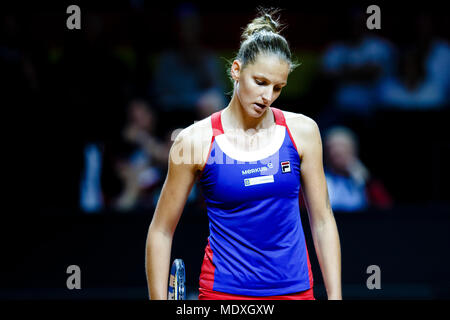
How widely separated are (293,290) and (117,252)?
2.29m

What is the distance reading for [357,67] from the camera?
5328mm

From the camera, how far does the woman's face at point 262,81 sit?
2191mm

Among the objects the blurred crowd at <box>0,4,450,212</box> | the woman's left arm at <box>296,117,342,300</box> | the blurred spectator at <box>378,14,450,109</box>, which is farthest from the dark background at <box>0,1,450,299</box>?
the woman's left arm at <box>296,117,342,300</box>

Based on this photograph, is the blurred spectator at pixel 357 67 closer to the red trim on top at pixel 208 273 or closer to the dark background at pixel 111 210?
the dark background at pixel 111 210

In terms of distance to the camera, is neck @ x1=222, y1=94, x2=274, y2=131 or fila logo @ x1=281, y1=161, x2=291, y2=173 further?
A: neck @ x1=222, y1=94, x2=274, y2=131

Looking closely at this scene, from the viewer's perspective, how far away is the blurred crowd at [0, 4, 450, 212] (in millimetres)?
4566

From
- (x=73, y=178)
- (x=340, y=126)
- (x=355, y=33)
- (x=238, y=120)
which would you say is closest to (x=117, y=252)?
(x=73, y=178)

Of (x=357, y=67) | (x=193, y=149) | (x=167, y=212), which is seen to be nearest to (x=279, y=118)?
(x=193, y=149)

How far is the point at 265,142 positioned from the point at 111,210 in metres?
2.21

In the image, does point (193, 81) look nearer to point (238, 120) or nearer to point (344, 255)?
point (344, 255)

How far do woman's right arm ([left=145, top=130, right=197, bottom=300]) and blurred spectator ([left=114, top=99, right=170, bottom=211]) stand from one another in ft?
7.16

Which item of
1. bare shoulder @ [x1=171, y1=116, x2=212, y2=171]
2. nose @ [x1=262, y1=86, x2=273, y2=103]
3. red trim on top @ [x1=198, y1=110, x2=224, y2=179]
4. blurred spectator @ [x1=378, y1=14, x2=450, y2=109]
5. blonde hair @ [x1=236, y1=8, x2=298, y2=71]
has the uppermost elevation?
blurred spectator @ [x1=378, y1=14, x2=450, y2=109]

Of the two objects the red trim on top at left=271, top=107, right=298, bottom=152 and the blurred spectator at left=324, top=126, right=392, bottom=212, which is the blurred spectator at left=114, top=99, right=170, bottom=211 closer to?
the blurred spectator at left=324, top=126, right=392, bottom=212

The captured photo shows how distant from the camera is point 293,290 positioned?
7.35 ft
